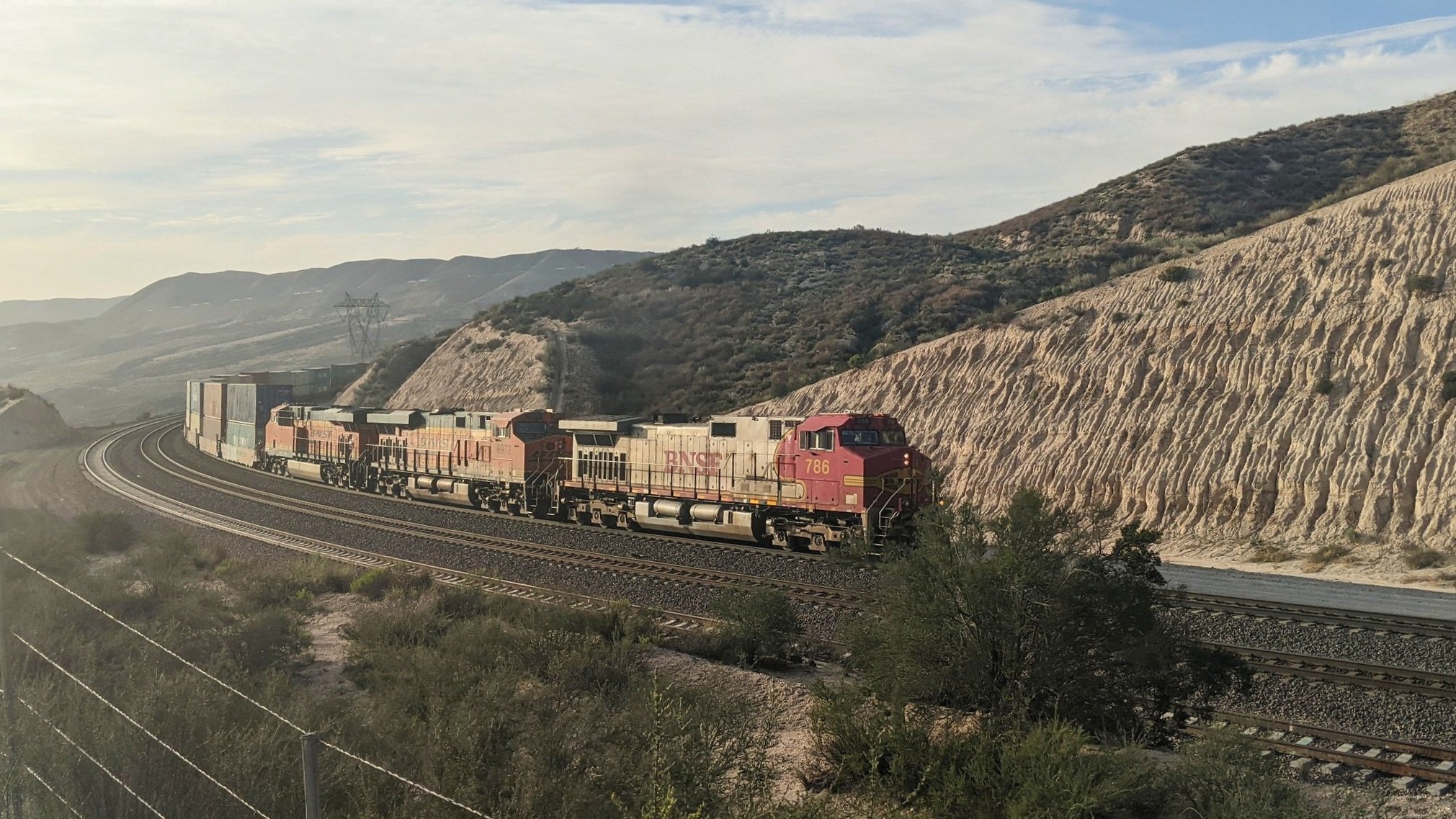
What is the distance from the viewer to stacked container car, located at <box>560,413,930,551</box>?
23562mm

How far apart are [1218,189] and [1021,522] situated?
209 ft

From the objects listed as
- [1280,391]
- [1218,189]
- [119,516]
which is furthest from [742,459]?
[1218,189]

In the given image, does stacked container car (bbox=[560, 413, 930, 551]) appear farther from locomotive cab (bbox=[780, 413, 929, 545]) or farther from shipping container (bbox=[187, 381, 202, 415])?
shipping container (bbox=[187, 381, 202, 415])

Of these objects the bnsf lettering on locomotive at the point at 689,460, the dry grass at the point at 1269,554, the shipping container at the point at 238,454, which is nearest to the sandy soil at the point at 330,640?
the bnsf lettering on locomotive at the point at 689,460

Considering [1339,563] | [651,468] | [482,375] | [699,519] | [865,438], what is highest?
[482,375]

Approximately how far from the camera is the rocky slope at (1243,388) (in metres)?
26.1

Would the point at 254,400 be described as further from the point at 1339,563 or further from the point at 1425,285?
the point at 1425,285

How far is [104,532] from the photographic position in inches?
1121

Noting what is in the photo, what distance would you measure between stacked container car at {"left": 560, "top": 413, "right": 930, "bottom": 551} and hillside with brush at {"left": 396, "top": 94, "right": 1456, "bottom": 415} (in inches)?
595

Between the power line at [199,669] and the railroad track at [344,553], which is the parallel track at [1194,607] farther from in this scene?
Result: the power line at [199,669]

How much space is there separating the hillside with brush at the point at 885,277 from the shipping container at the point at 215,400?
11968 mm

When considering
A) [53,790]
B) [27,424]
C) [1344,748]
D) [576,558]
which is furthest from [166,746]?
[27,424]

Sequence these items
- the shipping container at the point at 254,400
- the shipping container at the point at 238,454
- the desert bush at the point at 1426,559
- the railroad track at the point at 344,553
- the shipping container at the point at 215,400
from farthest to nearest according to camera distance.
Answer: the shipping container at the point at 215,400 < the shipping container at the point at 238,454 < the shipping container at the point at 254,400 < the desert bush at the point at 1426,559 < the railroad track at the point at 344,553

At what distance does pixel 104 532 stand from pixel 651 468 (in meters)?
15.5
